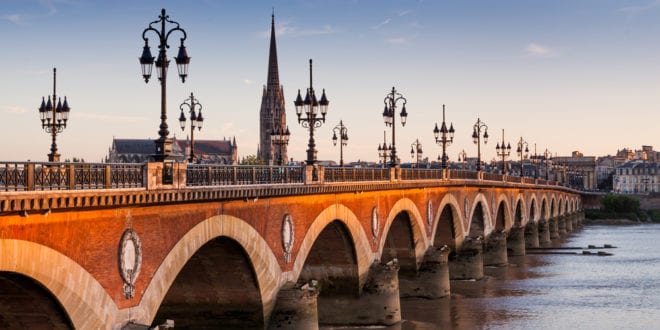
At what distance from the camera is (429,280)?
2035 inches

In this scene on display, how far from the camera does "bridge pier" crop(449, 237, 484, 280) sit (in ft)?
200

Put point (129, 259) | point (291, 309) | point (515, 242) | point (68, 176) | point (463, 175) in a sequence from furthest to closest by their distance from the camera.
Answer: point (515, 242)
point (463, 175)
point (291, 309)
point (129, 259)
point (68, 176)

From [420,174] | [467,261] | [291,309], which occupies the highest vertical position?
[420,174]

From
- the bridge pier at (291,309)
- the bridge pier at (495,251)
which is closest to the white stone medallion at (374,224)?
the bridge pier at (291,309)

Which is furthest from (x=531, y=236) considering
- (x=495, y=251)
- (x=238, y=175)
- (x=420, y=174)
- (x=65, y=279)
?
(x=65, y=279)

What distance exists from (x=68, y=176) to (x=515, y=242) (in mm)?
69985

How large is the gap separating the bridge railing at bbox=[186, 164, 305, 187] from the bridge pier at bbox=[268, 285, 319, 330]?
3433 mm

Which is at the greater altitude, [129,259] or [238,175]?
[238,175]

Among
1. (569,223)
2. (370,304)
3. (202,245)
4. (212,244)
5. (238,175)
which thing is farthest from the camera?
(569,223)

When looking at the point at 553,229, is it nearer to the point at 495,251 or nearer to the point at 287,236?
the point at 495,251

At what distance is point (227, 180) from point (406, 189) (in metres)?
23.7

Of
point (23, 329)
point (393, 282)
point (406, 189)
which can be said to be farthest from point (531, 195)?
point (23, 329)

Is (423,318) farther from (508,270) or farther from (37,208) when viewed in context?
(37,208)

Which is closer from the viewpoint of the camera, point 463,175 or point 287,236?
point 287,236
